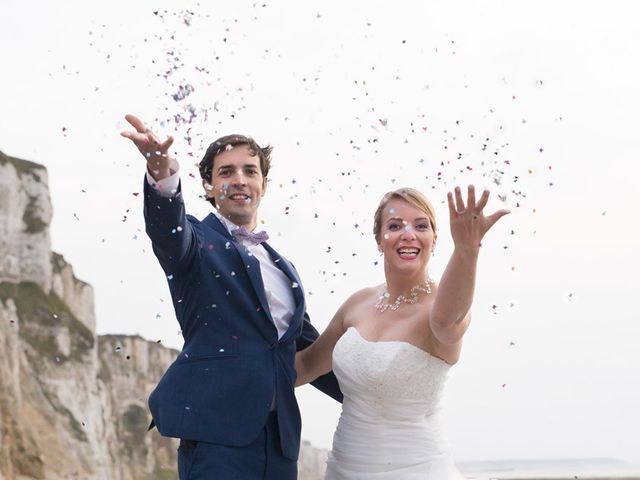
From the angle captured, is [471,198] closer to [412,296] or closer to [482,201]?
[482,201]

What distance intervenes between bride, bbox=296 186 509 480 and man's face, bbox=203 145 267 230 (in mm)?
755

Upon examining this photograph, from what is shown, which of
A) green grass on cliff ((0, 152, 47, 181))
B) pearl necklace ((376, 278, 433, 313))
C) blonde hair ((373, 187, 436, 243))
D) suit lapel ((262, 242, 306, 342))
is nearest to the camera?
suit lapel ((262, 242, 306, 342))

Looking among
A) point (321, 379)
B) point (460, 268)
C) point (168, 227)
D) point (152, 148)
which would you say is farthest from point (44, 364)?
point (460, 268)

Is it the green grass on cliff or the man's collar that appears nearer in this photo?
the man's collar

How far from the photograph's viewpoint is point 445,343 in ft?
16.2

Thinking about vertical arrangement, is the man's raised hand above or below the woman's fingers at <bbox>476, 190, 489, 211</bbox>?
above

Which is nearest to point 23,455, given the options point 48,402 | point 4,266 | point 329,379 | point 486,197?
point 48,402

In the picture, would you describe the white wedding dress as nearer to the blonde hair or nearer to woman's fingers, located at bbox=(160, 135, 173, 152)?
the blonde hair

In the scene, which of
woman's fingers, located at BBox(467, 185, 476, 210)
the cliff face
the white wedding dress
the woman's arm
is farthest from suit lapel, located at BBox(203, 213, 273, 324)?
the cliff face

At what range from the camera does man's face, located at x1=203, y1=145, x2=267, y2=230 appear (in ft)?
17.0

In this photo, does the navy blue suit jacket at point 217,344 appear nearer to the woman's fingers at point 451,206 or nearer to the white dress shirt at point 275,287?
the white dress shirt at point 275,287

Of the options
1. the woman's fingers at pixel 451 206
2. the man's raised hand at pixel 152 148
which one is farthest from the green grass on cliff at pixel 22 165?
the woman's fingers at pixel 451 206

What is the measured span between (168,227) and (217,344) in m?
0.71

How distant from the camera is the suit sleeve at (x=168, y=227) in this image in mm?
4590
